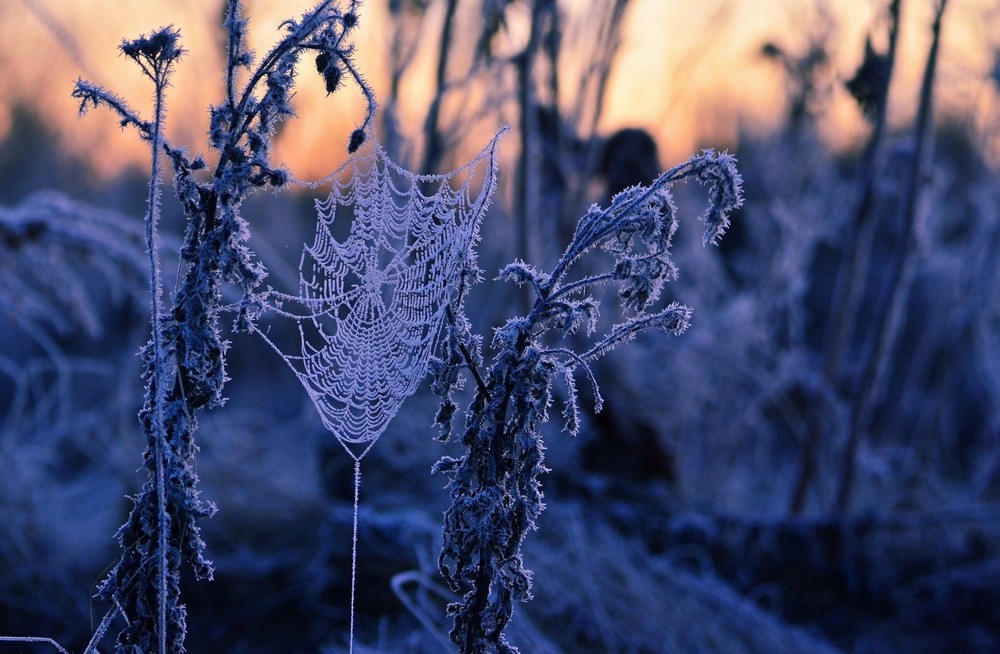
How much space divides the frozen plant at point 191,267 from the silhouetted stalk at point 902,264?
8.77 ft

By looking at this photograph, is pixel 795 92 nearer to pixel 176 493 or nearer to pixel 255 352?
pixel 176 493

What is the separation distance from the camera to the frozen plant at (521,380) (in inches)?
58.7

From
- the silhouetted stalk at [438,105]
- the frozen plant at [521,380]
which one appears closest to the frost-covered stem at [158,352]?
the frozen plant at [521,380]

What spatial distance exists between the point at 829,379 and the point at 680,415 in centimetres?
84

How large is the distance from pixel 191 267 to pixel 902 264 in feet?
A: 9.80

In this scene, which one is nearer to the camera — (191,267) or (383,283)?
(191,267)

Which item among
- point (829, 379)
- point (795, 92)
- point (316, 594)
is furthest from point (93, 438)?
point (795, 92)

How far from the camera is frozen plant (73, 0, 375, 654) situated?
4.80 feet

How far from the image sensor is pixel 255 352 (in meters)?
8.01

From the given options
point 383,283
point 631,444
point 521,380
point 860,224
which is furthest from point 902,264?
point 521,380

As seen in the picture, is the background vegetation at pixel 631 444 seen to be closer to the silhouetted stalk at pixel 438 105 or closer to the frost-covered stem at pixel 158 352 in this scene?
the silhouetted stalk at pixel 438 105

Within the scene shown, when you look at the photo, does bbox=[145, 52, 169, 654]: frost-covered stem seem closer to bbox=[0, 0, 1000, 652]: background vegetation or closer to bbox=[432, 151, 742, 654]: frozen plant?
bbox=[432, 151, 742, 654]: frozen plant

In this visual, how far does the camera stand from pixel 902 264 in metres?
3.64

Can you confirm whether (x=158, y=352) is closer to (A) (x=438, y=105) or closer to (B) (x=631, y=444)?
(A) (x=438, y=105)
